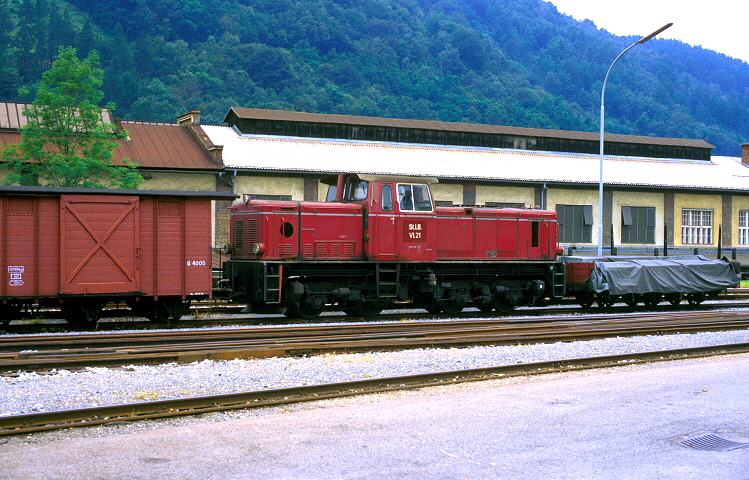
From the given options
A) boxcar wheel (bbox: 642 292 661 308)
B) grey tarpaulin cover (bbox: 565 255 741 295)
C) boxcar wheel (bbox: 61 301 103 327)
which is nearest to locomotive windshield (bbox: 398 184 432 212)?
grey tarpaulin cover (bbox: 565 255 741 295)

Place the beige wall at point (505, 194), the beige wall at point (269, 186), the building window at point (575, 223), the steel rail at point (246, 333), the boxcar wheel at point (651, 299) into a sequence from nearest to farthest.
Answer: the steel rail at point (246, 333), the boxcar wheel at point (651, 299), the beige wall at point (269, 186), the beige wall at point (505, 194), the building window at point (575, 223)

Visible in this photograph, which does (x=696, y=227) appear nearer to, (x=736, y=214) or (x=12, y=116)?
(x=736, y=214)

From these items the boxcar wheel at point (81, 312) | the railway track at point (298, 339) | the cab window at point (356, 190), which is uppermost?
the cab window at point (356, 190)

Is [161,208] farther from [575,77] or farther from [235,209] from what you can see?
[575,77]

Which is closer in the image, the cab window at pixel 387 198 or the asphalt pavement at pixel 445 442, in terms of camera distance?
the asphalt pavement at pixel 445 442

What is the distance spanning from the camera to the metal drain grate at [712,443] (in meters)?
7.46

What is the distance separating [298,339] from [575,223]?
27.0 metres

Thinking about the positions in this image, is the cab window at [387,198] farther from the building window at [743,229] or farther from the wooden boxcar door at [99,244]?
the building window at [743,229]

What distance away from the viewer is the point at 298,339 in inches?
556

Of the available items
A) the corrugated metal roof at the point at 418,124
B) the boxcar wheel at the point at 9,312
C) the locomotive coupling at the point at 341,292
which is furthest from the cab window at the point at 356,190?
the corrugated metal roof at the point at 418,124

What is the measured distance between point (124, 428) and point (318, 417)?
210 centimetres

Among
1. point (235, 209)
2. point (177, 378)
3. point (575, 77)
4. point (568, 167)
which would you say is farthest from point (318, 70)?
point (177, 378)

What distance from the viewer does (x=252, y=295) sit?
17.9 meters

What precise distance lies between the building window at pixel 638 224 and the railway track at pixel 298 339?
66.8 feet
